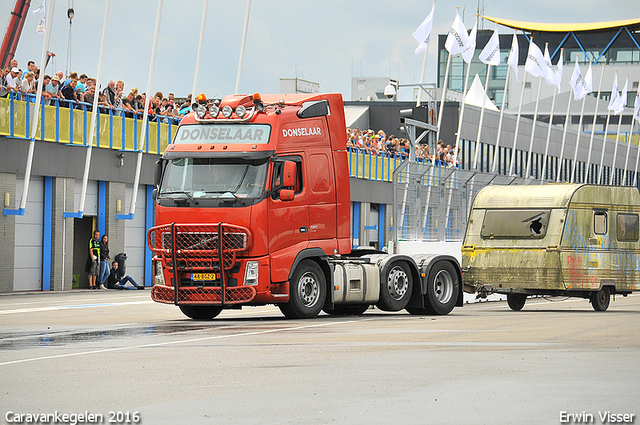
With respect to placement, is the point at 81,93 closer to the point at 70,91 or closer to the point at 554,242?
the point at 70,91

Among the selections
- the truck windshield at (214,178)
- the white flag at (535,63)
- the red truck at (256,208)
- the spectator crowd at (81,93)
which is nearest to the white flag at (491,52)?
the white flag at (535,63)

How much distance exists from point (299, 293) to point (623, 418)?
11688 millimetres

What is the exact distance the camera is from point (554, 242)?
23797 millimetres

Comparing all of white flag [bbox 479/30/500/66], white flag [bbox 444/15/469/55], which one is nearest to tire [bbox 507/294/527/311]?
white flag [bbox 444/15/469/55]

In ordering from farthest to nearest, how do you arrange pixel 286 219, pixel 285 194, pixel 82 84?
pixel 82 84, pixel 286 219, pixel 285 194

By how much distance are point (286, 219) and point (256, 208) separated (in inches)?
26.2

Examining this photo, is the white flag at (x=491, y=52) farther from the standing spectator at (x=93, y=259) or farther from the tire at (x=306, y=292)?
the tire at (x=306, y=292)

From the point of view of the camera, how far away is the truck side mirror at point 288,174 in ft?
61.3

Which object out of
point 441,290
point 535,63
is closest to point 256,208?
point 441,290

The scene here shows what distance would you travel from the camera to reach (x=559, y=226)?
23812 millimetres

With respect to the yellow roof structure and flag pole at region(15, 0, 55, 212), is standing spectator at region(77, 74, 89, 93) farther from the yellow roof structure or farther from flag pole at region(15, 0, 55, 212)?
the yellow roof structure

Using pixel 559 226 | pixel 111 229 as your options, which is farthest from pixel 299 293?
pixel 111 229

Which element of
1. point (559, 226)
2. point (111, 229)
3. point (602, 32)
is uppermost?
point (602, 32)

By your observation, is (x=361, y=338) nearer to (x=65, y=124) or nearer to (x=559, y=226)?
(x=559, y=226)
